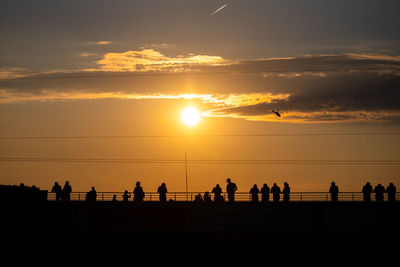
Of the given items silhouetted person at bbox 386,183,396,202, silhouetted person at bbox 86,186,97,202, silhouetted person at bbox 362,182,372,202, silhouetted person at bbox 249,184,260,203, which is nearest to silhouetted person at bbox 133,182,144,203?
silhouetted person at bbox 86,186,97,202

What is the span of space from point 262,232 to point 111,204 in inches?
379

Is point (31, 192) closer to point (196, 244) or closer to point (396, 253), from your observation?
point (196, 244)

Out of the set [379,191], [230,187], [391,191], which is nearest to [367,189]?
[379,191]

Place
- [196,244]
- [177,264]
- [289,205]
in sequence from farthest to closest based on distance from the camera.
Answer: [289,205], [196,244], [177,264]

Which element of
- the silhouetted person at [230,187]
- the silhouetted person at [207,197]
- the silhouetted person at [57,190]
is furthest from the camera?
the silhouetted person at [207,197]

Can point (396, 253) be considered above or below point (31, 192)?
below

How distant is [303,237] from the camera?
58.1m

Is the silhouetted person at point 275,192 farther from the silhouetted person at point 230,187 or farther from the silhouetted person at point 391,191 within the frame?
the silhouetted person at point 391,191

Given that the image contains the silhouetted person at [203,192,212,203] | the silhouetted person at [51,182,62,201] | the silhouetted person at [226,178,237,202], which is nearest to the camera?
the silhouetted person at [226,178,237,202]

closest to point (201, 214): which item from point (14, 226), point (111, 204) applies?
point (111, 204)

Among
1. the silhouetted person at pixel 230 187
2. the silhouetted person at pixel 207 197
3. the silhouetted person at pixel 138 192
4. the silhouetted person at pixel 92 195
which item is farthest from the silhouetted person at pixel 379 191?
the silhouetted person at pixel 92 195

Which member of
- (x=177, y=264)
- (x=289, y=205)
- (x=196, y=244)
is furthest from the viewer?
(x=289, y=205)

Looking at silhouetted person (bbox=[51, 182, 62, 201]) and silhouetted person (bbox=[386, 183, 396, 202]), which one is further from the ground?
silhouetted person (bbox=[51, 182, 62, 201])

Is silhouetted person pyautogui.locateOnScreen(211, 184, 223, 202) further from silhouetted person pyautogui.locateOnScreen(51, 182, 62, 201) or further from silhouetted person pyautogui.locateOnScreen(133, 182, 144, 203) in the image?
silhouetted person pyautogui.locateOnScreen(51, 182, 62, 201)
